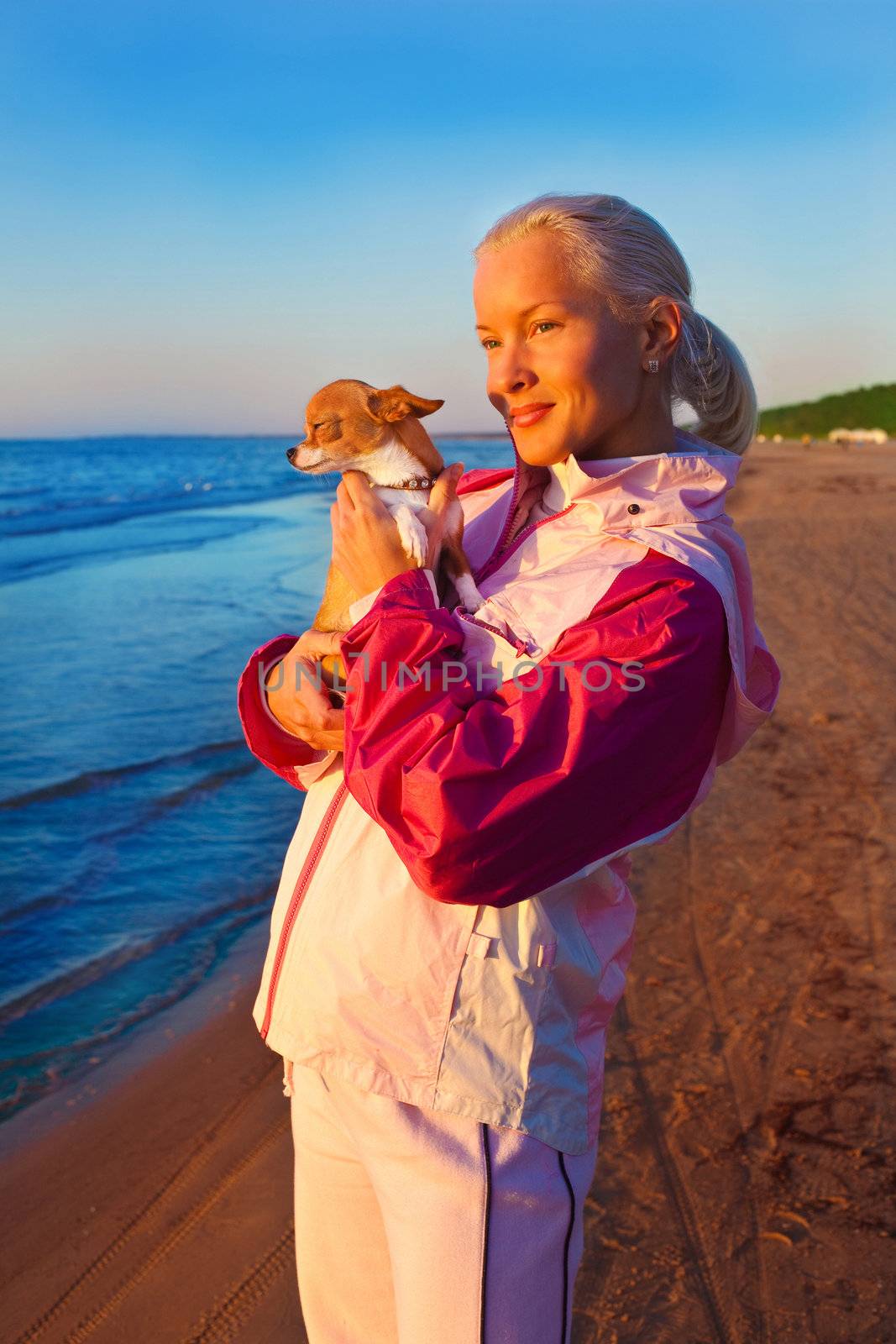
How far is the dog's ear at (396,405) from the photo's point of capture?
7.96 feet

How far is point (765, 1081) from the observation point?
12.7 ft

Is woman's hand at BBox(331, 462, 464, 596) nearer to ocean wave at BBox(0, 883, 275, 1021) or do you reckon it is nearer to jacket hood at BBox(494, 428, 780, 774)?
jacket hood at BBox(494, 428, 780, 774)

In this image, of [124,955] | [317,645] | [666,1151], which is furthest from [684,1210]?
[124,955]

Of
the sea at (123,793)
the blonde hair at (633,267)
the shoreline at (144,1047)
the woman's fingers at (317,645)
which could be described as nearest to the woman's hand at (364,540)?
the woman's fingers at (317,645)

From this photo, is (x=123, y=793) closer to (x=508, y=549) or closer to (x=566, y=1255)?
(x=508, y=549)

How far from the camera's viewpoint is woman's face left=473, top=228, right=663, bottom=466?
1.82 m

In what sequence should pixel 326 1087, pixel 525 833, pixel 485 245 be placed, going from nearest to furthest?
1. pixel 525 833
2. pixel 326 1087
3. pixel 485 245

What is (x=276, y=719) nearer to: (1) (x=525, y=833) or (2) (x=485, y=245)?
(1) (x=525, y=833)

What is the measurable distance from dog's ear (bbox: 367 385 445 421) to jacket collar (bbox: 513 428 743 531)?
617 mm

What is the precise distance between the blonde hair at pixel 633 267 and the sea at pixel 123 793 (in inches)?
141

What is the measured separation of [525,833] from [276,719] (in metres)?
0.71

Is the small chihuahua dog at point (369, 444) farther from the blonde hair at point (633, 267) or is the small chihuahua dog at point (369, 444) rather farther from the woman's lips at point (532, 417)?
the blonde hair at point (633, 267)

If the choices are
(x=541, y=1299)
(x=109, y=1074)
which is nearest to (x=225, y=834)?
(x=109, y=1074)

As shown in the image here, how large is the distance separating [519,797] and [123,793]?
588cm
